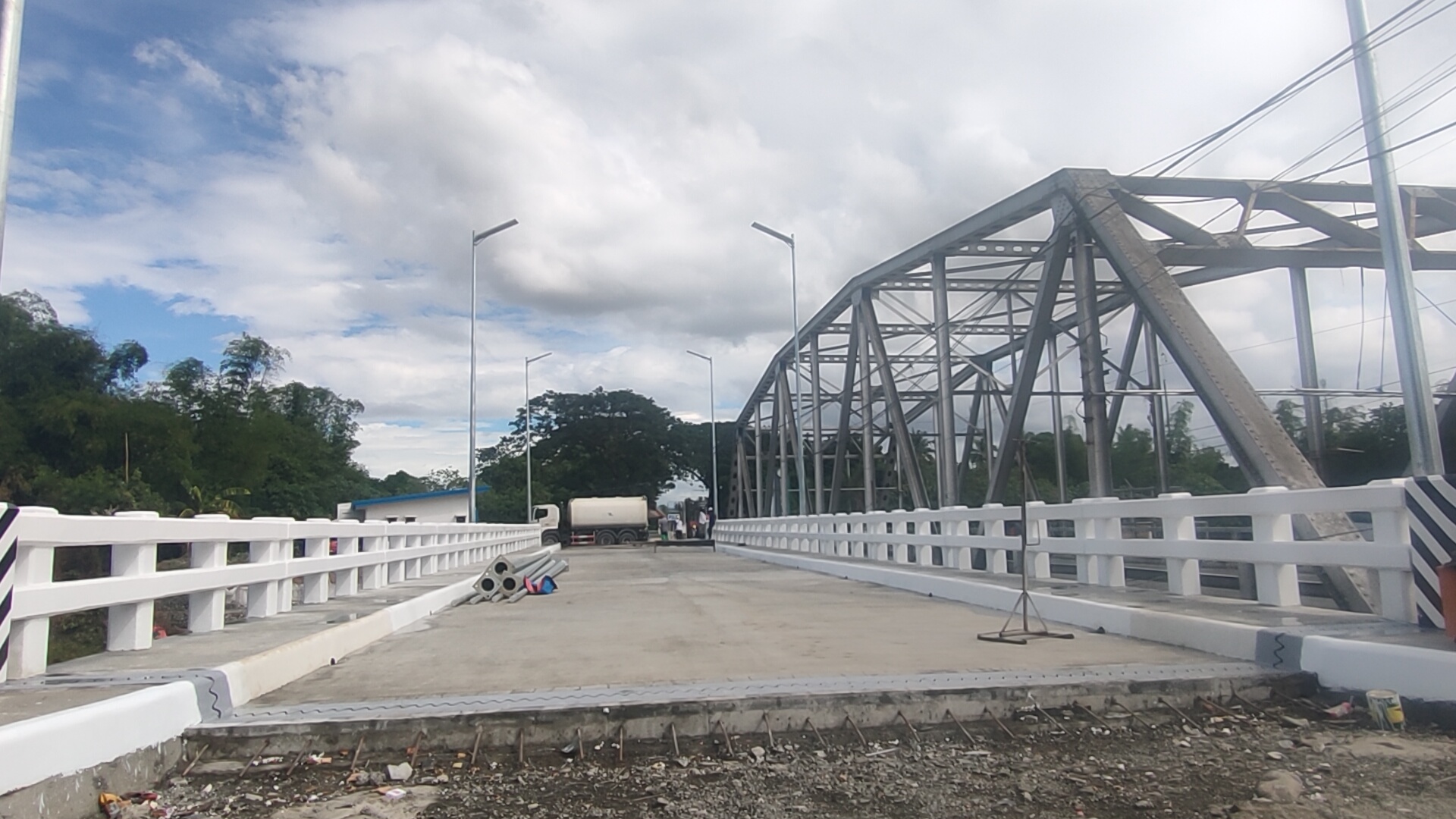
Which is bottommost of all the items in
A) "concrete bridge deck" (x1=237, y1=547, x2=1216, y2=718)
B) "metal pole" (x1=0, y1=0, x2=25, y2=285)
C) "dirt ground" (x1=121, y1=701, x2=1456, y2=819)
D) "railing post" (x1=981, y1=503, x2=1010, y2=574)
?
"dirt ground" (x1=121, y1=701, x2=1456, y2=819)

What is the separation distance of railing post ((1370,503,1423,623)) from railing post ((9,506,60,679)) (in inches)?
293

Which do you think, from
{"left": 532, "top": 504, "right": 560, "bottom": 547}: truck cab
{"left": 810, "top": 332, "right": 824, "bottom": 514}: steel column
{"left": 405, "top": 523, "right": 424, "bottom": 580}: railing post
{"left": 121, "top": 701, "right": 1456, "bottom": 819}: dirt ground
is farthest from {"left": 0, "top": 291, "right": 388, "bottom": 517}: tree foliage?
{"left": 121, "top": 701, "right": 1456, "bottom": 819}: dirt ground

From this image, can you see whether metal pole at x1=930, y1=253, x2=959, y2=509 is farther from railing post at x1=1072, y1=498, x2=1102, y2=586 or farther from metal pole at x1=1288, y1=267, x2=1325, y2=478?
railing post at x1=1072, y1=498, x2=1102, y2=586

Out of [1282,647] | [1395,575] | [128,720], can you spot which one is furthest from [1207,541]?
[128,720]

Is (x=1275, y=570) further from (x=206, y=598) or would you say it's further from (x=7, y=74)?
(x=7, y=74)

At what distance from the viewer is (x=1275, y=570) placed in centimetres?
738

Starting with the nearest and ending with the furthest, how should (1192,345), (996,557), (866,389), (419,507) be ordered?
1. (996,557)
2. (1192,345)
3. (866,389)
4. (419,507)

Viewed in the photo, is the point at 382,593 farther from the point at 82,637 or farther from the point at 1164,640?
the point at 82,637

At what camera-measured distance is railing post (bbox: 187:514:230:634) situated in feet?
23.8

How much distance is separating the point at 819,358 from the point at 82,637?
3236 centimetres

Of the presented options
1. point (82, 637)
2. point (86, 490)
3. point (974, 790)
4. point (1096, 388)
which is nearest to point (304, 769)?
point (974, 790)

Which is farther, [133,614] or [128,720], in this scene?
[133,614]

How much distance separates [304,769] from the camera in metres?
4.34

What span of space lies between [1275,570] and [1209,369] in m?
8.55
